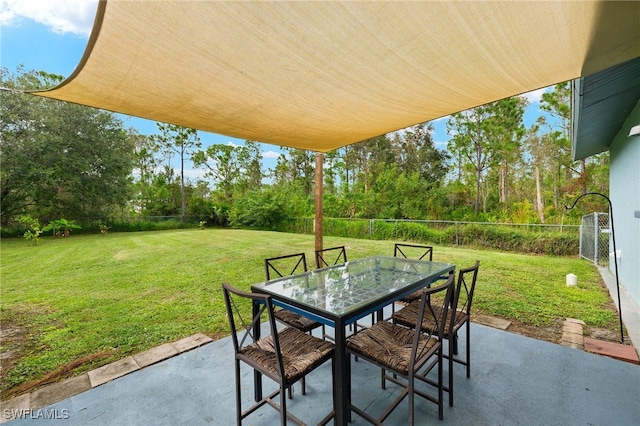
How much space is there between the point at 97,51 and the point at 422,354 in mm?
2330

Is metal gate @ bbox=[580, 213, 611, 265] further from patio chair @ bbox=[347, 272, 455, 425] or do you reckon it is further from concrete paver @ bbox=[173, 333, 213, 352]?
concrete paver @ bbox=[173, 333, 213, 352]

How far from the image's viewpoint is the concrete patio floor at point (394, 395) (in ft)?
5.54

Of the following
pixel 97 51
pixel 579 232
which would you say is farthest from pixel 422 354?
pixel 579 232

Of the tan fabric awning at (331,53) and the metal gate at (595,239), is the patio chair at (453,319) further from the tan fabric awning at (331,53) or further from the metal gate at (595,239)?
the metal gate at (595,239)

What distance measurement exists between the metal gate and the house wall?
1.08 m

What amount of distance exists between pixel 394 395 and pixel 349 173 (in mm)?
15088

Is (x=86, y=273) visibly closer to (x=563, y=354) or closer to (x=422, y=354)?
(x=422, y=354)

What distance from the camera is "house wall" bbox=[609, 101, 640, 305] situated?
337cm

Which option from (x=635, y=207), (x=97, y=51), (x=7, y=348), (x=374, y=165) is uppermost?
(x=374, y=165)

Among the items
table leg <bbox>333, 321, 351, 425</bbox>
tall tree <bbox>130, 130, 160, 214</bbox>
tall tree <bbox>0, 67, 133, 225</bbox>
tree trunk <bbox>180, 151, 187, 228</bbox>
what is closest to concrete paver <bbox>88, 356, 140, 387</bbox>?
table leg <bbox>333, 321, 351, 425</bbox>

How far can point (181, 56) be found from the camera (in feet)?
A: 4.85

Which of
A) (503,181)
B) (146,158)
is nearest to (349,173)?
(503,181)

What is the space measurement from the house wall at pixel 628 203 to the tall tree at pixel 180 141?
19083 mm

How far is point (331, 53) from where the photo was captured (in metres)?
1.55
